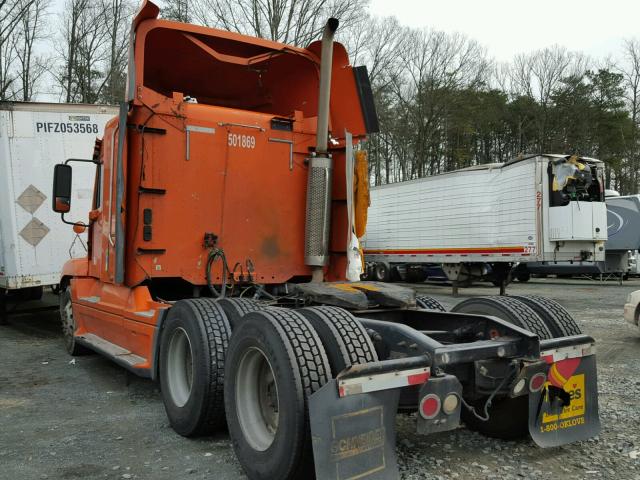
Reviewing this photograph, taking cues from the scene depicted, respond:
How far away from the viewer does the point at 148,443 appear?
4.20 m

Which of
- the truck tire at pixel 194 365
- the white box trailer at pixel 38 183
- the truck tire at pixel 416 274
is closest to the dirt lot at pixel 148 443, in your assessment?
the truck tire at pixel 194 365

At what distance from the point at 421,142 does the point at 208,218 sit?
3879cm

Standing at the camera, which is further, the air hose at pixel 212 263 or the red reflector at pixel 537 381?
the air hose at pixel 212 263

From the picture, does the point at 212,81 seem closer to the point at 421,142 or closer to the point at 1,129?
the point at 1,129

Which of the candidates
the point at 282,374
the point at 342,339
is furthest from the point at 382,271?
the point at 282,374

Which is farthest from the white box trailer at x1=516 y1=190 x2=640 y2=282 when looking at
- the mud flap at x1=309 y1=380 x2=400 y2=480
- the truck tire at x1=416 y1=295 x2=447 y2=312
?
the mud flap at x1=309 y1=380 x2=400 y2=480

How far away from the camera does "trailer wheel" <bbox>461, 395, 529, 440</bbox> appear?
12.9ft

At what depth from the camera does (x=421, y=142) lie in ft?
140

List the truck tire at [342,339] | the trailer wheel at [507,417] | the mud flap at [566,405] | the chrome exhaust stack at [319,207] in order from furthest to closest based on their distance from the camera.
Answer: the chrome exhaust stack at [319,207] → the trailer wheel at [507,417] → the mud flap at [566,405] → the truck tire at [342,339]

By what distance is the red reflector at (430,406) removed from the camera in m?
3.04

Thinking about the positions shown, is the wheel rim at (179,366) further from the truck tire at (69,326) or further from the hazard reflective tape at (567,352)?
the truck tire at (69,326)

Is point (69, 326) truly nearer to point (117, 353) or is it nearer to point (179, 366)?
point (117, 353)

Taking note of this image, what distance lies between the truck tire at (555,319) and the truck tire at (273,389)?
6.27 feet

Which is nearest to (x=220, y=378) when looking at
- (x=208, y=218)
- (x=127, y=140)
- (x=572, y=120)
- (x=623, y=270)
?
(x=208, y=218)
